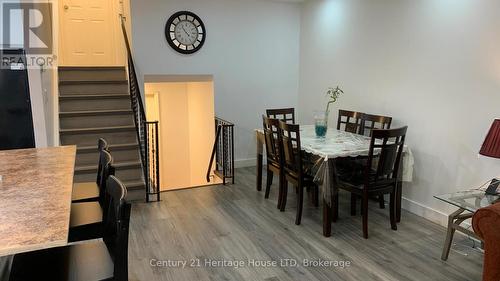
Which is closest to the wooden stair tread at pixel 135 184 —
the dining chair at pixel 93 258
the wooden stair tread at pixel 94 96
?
the wooden stair tread at pixel 94 96

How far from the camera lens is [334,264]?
299cm

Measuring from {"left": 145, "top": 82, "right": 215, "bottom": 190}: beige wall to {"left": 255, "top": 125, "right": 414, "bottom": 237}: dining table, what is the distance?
3.35 m

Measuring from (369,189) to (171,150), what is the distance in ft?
15.9

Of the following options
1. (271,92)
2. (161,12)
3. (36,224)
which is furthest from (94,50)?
(36,224)

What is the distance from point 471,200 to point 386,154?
77 centimetres

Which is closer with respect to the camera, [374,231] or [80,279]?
[80,279]

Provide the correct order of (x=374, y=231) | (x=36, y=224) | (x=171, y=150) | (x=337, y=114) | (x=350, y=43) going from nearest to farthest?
(x=36, y=224)
(x=374, y=231)
(x=350, y=43)
(x=337, y=114)
(x=171, y=150)

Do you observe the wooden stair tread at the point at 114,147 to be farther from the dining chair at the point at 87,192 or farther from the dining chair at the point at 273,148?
the dining chair at the point at 87,192

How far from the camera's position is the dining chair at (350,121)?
463cm

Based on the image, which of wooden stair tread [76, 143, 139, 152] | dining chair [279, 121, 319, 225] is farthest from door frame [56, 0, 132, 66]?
dining chair [279, 121, 319, 225]

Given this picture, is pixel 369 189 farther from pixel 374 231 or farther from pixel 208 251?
pixel 208 251

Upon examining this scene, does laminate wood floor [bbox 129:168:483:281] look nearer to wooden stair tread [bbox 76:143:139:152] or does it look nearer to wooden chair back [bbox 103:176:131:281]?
wooden stair tread [bbox 76:143:139:152]

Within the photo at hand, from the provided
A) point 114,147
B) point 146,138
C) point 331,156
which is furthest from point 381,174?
point 114,147

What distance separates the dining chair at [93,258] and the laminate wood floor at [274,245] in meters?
1.14
